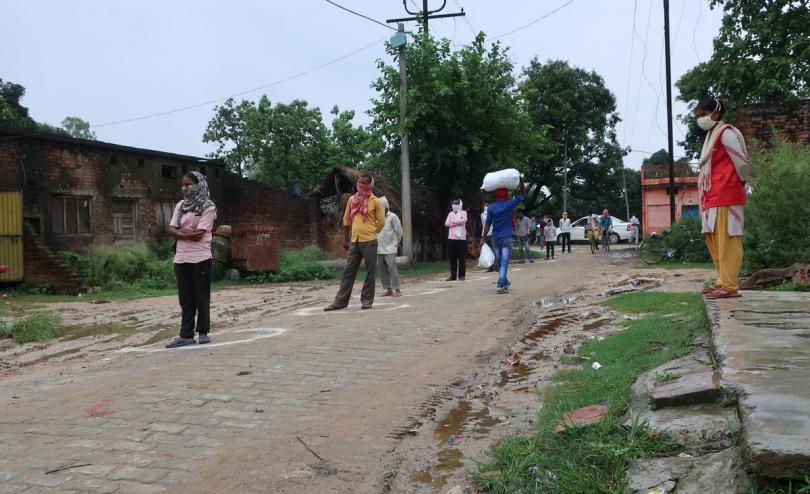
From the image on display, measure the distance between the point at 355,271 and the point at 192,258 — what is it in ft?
9.60

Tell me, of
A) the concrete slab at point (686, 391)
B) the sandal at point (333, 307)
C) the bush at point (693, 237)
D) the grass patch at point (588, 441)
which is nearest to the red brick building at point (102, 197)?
the sandal at point (333, 307)

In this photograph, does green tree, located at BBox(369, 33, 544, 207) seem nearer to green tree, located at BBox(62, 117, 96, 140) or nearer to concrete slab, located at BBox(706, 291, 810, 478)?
concrete slab, located at BBox(706, 291, 810, 478)

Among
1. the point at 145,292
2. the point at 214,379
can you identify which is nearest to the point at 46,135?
the point at 145,292

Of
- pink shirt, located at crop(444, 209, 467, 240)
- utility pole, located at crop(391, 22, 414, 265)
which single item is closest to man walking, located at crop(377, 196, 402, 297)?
pink shirt, located at crop(444, 209, 467, 240)

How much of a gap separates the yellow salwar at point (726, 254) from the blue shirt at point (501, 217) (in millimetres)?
5138

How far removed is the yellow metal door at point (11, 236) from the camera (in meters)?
14.8

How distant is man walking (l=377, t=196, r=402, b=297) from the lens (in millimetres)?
11266

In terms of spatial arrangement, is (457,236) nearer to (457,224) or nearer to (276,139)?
(457,224)

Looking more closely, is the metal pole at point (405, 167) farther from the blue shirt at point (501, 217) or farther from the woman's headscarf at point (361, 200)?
the woman's headscarf at point (361, 200)

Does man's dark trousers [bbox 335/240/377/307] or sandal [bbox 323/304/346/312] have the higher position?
man's dark trousers [bbox 335/240/377/307]

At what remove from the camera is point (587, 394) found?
14.1ft

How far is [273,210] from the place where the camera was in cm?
2516

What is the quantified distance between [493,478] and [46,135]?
1861cm

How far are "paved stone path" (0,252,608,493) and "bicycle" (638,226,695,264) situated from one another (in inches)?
461
